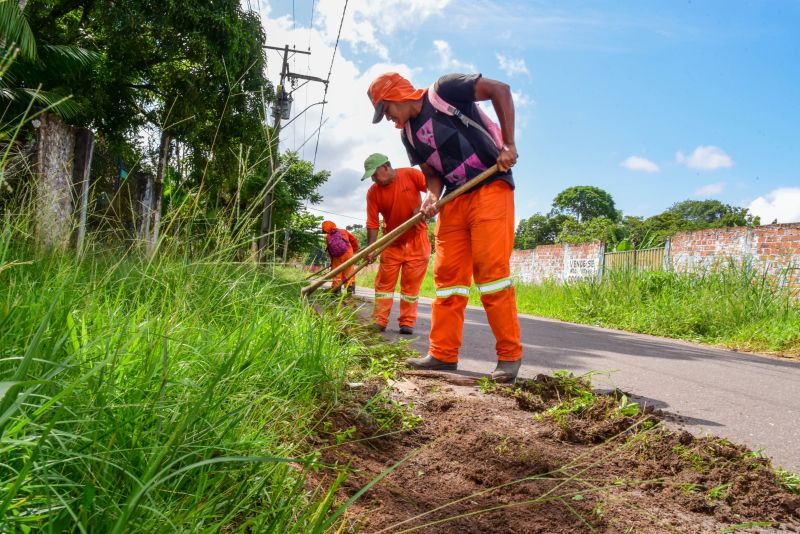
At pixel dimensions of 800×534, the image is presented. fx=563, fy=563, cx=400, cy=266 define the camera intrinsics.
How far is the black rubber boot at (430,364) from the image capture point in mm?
3600

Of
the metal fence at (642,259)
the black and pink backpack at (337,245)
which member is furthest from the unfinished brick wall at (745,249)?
the black and pink backpack at (337,245)

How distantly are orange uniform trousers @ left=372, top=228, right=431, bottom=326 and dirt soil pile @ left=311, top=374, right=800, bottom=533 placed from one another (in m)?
2.81

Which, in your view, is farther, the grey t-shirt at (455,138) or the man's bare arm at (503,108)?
the grey t-shirt at (455,138)

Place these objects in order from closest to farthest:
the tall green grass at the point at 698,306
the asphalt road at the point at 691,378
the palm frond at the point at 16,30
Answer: the asphalt road at the point at 691,378, the palm frond at the point at 16,30, the tall green grass at the point at 698,306

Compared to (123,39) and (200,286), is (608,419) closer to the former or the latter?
(200,286)

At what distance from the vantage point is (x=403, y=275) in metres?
5.73

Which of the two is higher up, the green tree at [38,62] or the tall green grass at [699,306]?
the green tree at [38,62]

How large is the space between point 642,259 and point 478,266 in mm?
11216

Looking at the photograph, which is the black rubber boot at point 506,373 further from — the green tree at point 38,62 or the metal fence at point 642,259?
the metal fence at point 642,259

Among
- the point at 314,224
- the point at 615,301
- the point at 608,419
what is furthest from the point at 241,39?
the point at 314,224

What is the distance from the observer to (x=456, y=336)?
3.64 m

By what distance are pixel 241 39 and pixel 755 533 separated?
14.9m

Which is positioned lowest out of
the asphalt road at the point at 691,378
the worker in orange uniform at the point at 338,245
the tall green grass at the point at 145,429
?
the asphalt road at the point at 691,378

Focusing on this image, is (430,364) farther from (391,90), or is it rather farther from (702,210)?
(702,210)
